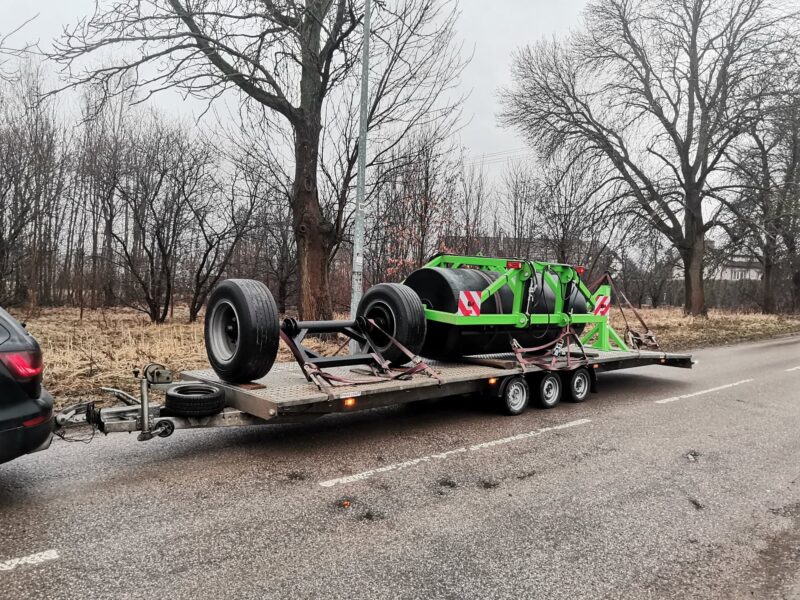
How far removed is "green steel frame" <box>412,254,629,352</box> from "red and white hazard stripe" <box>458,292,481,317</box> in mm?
53

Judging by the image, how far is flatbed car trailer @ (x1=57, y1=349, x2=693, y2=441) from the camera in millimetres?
4523

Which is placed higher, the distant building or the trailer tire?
the distant building

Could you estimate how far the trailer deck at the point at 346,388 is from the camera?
5.07 metres

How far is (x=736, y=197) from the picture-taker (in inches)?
1043

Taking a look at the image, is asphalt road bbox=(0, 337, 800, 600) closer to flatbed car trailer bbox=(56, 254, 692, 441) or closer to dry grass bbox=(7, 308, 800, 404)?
flatbed car trailer bbox=(56, 254, 692, 441)

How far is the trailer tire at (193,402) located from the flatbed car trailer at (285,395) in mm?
51

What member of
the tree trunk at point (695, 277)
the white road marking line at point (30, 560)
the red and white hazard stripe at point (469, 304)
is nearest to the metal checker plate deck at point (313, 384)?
the red and white hazard stripe at point (469, 304)

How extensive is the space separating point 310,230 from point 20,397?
8336 millimetres

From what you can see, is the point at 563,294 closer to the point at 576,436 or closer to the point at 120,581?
the point at 576,436

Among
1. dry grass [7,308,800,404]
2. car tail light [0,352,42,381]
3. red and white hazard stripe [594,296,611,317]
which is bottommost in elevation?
dry grass [7,308,800,404]

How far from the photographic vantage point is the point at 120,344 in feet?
38.9

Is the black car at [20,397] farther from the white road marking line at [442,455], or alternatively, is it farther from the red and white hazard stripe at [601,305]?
the red and white hazard stripe at [601,305]

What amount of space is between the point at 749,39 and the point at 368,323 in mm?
23326

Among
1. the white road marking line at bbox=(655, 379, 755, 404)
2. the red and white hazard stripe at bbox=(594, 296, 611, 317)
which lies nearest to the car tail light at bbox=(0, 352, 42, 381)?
the white road marking line at bbox=(655, 379, 755, 404)
